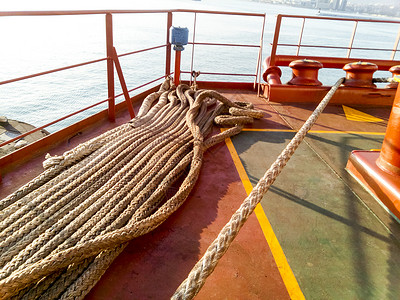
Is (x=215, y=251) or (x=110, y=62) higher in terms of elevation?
(x=110, y=62)

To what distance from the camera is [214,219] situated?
2531 mm

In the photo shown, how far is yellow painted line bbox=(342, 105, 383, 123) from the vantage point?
5.01m

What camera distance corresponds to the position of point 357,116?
5.16 metres

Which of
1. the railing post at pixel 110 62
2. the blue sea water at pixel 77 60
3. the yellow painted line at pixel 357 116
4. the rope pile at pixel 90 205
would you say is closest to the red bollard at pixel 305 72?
the yellow painted line at pixel 357 116

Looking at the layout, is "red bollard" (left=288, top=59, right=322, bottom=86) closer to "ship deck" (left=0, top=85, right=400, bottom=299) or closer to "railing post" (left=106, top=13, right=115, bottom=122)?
"ship deck" (left=0, top=85, right=400, bottom=299)

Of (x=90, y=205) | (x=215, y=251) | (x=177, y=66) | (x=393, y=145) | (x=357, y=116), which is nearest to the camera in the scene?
(x=215, y=251)

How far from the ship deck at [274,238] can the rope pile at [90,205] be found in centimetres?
14

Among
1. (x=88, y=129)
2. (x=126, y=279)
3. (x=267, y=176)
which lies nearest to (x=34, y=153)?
(x=88, y=129)

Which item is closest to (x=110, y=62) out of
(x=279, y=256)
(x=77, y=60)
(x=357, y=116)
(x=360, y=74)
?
(x=279, y=256)

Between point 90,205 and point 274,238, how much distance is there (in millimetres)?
1367

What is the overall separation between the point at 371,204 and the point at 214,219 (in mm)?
1427

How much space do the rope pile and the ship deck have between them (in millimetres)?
141

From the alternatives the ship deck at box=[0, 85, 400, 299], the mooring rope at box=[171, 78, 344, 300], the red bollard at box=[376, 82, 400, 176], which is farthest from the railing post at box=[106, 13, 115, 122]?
the red bollard at box=[376, 82, 400, 176]

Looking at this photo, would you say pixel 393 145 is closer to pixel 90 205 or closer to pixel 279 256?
pixel 279 256
